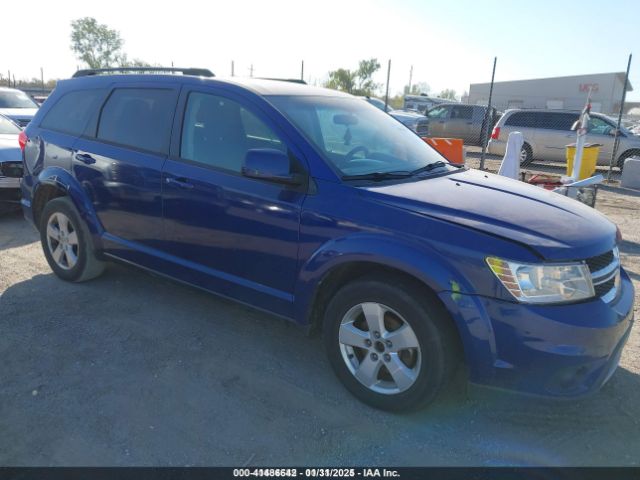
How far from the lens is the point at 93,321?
394 centimetres

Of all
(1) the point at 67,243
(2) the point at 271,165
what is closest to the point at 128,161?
(1) the point at 67,243

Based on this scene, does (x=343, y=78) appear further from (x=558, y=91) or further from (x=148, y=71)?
(x=148, y=71)

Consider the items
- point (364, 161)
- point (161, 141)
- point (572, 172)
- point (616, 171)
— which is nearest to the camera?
point (364, 161)

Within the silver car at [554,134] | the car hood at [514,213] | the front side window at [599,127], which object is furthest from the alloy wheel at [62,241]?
the front side window at [599,127]

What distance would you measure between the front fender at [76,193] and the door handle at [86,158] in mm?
187

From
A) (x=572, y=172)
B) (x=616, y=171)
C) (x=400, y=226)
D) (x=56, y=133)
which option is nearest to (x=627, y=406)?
(x=400, y=226)

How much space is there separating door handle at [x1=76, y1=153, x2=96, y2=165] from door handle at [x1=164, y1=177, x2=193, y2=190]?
934 millimetres

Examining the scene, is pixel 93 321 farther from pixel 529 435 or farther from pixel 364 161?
pixel 529 435

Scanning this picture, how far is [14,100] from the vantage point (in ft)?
39.1

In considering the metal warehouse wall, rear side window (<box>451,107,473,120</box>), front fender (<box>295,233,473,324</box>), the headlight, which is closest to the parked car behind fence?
rear side window (<box>451,107,473,120</box>)

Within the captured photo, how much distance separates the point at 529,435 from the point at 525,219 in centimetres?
118

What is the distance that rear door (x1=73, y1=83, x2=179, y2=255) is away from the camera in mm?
3744

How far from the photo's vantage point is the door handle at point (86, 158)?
13.5 ft

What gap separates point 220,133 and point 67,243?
202 centimetres
